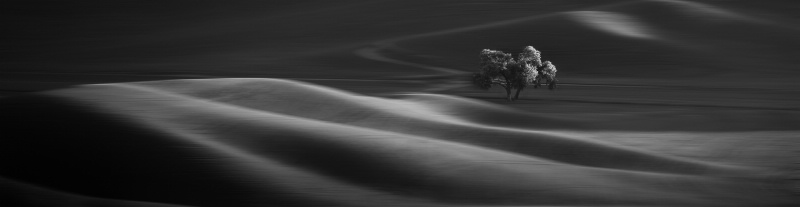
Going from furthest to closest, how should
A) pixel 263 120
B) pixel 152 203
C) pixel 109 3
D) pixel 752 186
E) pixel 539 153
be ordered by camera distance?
pixel 109 3
pixel 539 153
pixel 263 120
pixel 752 186
pixel 152 203

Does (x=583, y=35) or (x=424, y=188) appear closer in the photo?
(x=424, y=188)

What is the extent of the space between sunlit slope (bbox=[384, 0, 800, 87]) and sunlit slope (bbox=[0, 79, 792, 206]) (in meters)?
20.3

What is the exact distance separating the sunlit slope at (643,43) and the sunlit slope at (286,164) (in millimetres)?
20342

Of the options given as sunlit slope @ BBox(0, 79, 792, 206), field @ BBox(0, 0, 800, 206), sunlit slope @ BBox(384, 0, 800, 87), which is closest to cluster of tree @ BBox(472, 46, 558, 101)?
field @ BBox(0, 0, 800, 206)

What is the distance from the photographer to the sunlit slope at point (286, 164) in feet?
38.1

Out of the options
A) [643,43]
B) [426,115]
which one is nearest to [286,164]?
[426,115]

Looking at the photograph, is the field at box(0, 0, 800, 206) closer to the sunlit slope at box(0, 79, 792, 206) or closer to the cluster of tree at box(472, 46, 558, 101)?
the sunlit slope at box(0, 79, 792, 206)

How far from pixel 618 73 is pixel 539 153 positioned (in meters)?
21.0

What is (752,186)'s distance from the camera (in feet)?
43.2

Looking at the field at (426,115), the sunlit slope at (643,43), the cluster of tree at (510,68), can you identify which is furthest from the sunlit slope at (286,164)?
the sunlit slope at (643,43)

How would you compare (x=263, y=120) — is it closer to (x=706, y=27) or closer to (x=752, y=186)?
(x=752, y=186)

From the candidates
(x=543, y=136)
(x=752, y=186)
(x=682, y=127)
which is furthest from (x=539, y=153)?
(x=682, y=127)

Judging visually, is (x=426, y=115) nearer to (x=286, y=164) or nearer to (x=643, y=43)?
(x=286, y=164)

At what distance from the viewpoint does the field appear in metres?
11.9
